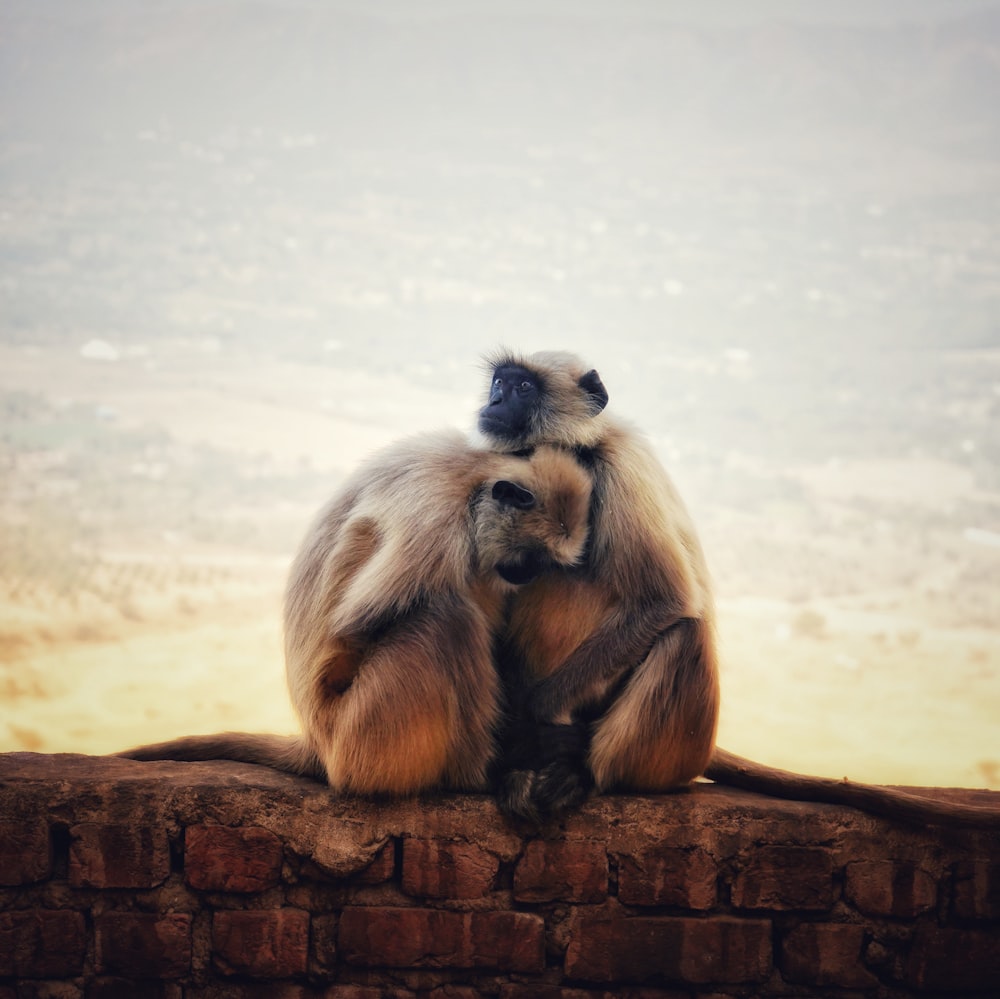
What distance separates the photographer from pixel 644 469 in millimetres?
2705

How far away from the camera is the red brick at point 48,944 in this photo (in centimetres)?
234

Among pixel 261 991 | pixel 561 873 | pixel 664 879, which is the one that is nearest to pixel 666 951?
pixel 664 879

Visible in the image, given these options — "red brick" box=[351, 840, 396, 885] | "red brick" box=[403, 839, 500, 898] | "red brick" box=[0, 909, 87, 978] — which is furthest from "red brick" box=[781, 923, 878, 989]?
"red brick" box=[0, 909, 87, 978]

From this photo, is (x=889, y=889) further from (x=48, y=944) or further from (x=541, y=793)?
(x=48, y=944)

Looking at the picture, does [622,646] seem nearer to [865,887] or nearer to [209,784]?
[865,887]

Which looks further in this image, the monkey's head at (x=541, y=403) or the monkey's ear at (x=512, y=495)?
the monkey's head at (x=541, y=403)

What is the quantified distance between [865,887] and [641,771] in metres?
0.52

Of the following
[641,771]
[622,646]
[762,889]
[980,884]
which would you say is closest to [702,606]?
[622,646]

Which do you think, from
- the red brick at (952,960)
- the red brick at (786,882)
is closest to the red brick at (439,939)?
the red brick at (786,882)

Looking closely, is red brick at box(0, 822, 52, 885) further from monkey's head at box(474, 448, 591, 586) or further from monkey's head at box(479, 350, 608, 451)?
monkey's head at box(479, 350, 608, 451)

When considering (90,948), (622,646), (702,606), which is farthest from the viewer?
(702,606)

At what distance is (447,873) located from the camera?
237 centimetres

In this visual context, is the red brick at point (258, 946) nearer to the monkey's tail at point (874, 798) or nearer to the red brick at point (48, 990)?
the red brick at point (48, 990)

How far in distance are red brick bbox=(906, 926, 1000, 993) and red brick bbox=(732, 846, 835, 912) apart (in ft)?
0.70
